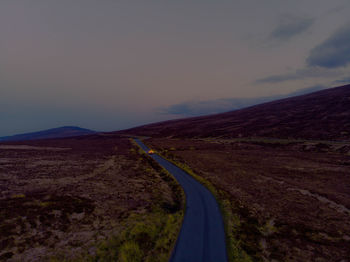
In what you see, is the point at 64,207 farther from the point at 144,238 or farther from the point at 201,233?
the point at 201,233

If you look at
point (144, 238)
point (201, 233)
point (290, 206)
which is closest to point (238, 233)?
point (201, 233)

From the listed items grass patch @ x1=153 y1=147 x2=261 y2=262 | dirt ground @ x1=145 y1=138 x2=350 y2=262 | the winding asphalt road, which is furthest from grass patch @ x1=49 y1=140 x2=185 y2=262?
dirt ground @ x1=145 y1=138 x2=350 y2=262

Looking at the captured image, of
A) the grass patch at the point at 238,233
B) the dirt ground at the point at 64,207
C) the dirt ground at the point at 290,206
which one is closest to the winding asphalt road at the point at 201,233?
the grass patch at the point at 238,233

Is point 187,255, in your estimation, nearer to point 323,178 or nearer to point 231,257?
point 231,257

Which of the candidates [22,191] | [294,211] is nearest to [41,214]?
[22,191]

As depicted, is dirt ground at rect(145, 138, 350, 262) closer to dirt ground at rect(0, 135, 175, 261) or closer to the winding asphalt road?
the winding asphalt road

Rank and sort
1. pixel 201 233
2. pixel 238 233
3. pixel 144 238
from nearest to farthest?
pixel 144 238 → pixel 201 233 → pixel 238 233
